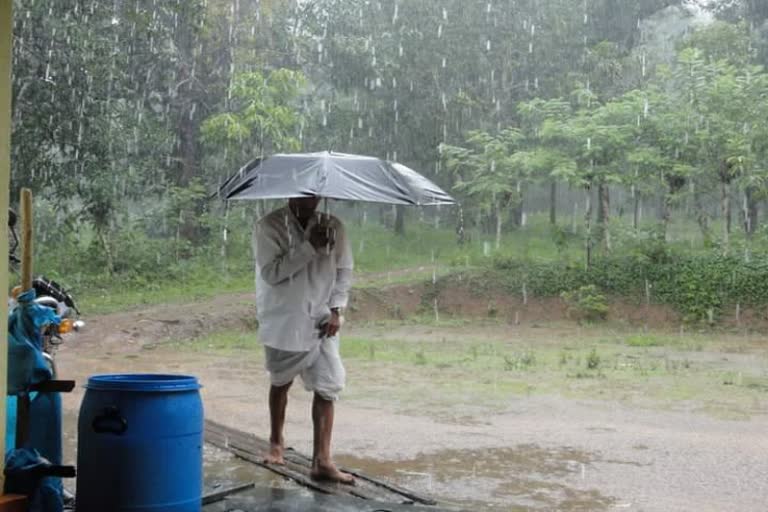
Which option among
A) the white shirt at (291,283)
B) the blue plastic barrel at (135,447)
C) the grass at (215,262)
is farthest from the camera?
the grass at (215,262)

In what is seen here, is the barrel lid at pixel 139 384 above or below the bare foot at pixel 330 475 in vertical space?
above

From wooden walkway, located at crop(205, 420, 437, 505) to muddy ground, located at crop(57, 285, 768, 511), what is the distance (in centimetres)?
28

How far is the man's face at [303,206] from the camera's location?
499cm

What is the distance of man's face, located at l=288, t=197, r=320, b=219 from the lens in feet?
16.4

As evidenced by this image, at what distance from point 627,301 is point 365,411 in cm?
1187

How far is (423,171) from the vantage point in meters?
26.1

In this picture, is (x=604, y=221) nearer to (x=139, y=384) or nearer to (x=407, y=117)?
(x=407, y=117)

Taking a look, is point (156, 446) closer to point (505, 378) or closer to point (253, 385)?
point (253, 385)

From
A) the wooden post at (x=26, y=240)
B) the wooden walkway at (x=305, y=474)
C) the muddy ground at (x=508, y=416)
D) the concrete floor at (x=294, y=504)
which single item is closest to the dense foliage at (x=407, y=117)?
the muddy ground at (x=508, y=416)

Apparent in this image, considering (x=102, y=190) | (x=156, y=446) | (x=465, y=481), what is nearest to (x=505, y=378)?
(x=465, y=481)

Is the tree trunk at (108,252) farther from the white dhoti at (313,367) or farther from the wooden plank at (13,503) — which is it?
the wooden plank at (13,503)

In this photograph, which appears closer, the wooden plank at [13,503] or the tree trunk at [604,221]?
the wooden plank at [13,503]

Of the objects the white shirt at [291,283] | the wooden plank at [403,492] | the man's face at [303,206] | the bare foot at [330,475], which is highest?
the man's face at [303,206]

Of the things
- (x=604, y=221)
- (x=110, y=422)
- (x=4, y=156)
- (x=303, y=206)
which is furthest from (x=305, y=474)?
(x=604, y=221)
